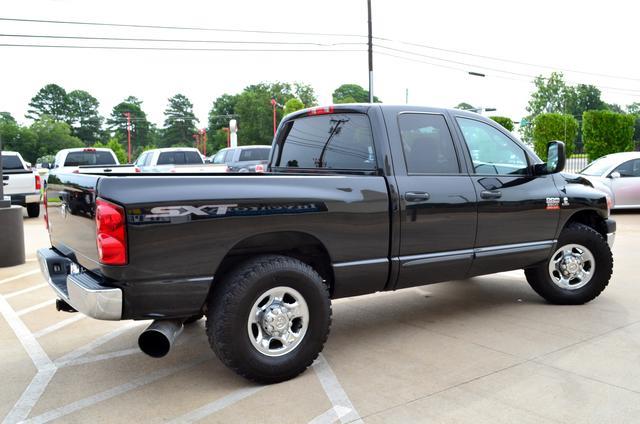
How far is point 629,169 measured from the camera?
13.9 m

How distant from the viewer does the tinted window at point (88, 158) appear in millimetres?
17859

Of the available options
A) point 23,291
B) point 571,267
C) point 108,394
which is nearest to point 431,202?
point 571,267

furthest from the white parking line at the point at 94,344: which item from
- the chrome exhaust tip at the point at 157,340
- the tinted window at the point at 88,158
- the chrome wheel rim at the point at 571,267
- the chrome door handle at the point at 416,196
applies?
the tinted window at the point at 88,158

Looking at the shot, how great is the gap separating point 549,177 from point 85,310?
13.9 feet

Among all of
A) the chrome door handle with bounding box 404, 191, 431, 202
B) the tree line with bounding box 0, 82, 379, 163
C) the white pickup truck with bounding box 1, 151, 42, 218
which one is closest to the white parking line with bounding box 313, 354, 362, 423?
the chrome door handle with bounding box 404, 191, 431, 202

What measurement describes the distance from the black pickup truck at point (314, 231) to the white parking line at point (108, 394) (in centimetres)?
37

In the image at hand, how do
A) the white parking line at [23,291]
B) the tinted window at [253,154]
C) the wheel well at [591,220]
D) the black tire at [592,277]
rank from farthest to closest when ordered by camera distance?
the tinted window at [253,154] → the white parking line at [23,291] → the wheel well at [591,220] → the black tire at [592,277]

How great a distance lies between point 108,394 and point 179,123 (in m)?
123

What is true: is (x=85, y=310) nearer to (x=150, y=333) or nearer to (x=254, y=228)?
(x=150, y=333)

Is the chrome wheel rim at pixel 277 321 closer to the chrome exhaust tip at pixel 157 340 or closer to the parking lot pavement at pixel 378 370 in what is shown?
the parking lot pavement at pixel 378 370

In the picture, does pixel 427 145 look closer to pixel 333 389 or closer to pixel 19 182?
pixel 333 389

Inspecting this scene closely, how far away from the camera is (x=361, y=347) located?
4582mm

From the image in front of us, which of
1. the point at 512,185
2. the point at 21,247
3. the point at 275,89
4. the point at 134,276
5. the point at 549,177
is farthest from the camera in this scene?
the point at 275,89

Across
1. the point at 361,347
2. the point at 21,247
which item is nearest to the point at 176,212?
the point at 361,347
